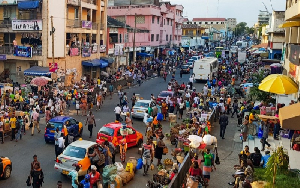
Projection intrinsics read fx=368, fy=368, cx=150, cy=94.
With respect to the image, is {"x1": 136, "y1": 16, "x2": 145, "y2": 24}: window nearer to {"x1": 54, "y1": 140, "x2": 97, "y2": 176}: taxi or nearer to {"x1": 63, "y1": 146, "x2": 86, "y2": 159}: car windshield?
{"x1": 54, "y1": 140, "x2": 97, "y2": 176}: taxi

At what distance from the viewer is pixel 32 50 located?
35125 mm

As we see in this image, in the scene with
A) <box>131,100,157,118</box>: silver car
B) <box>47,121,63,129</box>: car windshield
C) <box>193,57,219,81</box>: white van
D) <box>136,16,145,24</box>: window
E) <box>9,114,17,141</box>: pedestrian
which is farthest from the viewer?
<box>136,16,145,24</box>: window

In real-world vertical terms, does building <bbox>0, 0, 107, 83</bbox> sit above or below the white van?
above

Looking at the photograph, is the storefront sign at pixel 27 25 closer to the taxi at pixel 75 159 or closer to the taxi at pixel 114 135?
the taxi at pixel 114 135

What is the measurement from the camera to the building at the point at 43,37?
3475cm

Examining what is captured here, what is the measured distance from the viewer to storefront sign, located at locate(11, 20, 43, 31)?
34.6m

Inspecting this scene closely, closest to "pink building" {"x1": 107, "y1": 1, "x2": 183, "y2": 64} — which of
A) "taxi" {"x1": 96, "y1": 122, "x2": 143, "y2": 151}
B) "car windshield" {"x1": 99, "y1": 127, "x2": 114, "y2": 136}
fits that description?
"taxi" {"x1": 96, "y1": 122, "x2": 143, "y2": 151}

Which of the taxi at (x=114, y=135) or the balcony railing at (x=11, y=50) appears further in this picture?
the balcony railing at (x=11, y=50)

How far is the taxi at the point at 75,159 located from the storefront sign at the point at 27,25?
914 inches

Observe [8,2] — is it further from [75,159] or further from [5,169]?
[75,159]

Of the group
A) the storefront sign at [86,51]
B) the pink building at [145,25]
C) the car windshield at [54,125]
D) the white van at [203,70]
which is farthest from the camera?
the pink building at [145,25]

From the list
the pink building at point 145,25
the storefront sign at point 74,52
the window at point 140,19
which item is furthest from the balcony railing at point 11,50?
the window at point 140,19

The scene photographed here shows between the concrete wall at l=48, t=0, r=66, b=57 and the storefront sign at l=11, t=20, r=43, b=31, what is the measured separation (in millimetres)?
996

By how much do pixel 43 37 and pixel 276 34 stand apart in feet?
Result: 96.9
